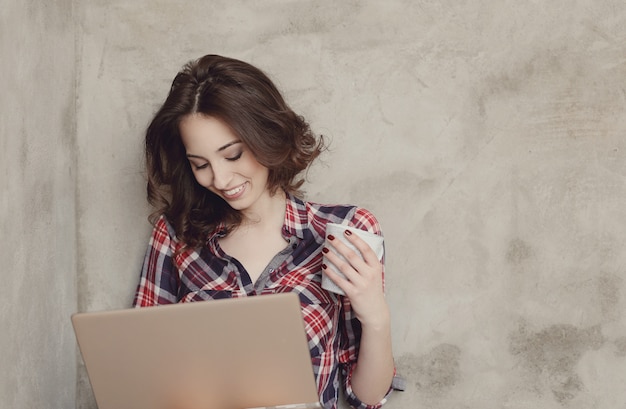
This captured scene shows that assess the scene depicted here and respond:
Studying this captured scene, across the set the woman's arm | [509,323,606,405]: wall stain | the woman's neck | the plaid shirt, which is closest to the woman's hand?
the woman's arm

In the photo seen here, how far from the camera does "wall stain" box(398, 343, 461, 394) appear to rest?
1808 millimetres

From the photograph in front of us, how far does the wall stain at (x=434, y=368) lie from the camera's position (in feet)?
5.93

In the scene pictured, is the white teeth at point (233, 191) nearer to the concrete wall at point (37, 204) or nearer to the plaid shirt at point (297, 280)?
the plaid shirt at point (297, 280)

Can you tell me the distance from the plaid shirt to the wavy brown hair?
5 centimetres

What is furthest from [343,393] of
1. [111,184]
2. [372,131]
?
[111,184]

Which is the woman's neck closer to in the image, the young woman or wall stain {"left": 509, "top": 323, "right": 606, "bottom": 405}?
the young woman

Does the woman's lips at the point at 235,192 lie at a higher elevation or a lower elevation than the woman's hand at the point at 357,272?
higher

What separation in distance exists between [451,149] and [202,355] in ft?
2.73

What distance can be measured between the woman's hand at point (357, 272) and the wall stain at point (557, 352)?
49 centimetres

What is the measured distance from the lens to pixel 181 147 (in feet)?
5.37

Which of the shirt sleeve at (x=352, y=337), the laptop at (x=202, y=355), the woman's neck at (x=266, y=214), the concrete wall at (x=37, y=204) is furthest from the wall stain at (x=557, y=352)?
the concrete wall at (x=37, y=204)

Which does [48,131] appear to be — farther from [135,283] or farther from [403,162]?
[403,162]

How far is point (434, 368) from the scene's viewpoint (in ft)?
5.95

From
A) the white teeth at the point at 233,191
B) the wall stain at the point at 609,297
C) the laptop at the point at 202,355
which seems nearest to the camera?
the laptop at the point at 202,355
